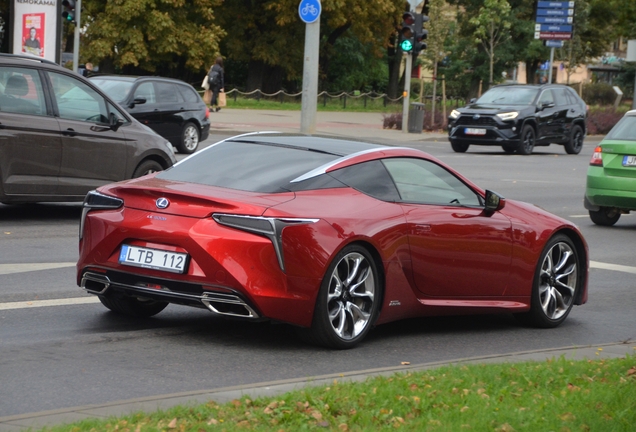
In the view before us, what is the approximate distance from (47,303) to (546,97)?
2557 centimetres

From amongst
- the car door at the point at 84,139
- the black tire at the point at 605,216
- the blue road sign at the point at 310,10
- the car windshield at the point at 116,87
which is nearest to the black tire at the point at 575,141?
the blue road sign at the point at 310,10

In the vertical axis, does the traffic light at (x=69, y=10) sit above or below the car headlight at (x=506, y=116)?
above

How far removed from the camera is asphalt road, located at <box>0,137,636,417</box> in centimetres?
641

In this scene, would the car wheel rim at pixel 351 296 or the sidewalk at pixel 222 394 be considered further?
the car wheel rim at pixel 351 296

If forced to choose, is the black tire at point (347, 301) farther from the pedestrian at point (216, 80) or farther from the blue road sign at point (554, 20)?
the blue road sign at point (554, 20)

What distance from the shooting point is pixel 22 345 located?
7.24m

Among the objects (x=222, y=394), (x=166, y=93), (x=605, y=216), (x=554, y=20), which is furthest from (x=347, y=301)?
(x=554, y=20)

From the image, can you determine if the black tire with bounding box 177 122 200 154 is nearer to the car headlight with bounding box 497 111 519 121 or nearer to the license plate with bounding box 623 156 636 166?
the car headlight with bounding box 497 111 519 121

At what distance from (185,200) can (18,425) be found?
2432mm

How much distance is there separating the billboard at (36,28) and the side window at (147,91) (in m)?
3.57

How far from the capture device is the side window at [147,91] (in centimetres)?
2420

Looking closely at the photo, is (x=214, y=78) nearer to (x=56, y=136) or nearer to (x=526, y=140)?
(x=526, y=140)

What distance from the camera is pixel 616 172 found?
15.7 metres

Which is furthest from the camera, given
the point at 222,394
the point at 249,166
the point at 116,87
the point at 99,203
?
the point at 116,87
